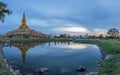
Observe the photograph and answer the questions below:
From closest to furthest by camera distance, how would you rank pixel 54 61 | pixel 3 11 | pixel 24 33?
pixel 54 61 < pixel 3 11 < pixel 24 33

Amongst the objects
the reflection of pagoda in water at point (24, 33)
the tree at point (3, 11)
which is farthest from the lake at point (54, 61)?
the reflection of pagoda in water at point (24, 33)

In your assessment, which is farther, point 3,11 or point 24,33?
point 24,33

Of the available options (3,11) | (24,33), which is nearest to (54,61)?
(3,11)

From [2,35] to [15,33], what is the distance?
837 centimetres

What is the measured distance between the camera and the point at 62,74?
116 feet

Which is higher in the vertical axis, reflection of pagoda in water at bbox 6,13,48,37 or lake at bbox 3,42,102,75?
reflection of pagoda in water at bbox 6,13,48,37

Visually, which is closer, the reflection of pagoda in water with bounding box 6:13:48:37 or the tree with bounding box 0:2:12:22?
the tree with bounding box 0:2:12:22

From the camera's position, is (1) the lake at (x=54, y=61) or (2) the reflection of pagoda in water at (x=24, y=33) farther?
(2) the reflection of pagoda in water at (x=24, y=33)

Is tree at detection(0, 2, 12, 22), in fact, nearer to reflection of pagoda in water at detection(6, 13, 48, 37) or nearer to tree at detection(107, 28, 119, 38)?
reflection of pagoda in water at detection(6, 13, 48, 37)

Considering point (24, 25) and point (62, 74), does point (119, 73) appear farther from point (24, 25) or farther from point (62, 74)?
point (24, 25)

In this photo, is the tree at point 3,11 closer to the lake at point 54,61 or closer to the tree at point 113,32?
the lake at point 54,61

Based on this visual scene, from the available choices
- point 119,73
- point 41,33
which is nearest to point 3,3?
point 119,73

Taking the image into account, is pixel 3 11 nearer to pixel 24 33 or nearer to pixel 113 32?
pixel 24 33

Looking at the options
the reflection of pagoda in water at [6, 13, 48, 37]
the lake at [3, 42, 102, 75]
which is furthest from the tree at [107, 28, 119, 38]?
the lake at [3, 42, 102, 75]
